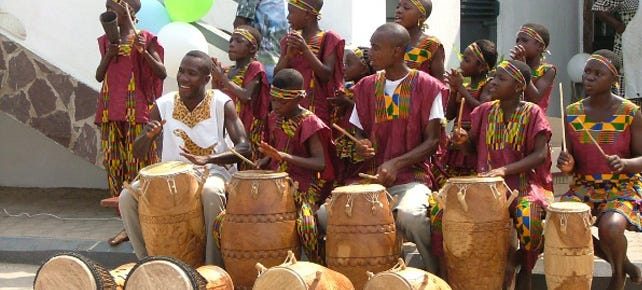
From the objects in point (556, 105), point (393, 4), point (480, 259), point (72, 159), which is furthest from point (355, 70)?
point (556, 105)

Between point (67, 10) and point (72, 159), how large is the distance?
1.77m

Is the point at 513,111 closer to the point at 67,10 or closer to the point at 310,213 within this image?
the point at 310,213

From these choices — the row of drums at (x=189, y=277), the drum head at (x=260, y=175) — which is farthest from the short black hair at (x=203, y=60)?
the row of drums at (x=189, y=277)

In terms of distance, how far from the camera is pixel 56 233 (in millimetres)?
8703

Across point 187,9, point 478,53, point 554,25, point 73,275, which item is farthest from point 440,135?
point 554,25

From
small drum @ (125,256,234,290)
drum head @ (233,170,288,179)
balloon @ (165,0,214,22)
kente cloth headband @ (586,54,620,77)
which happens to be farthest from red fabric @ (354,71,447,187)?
balloon @ (165,0,214,22)

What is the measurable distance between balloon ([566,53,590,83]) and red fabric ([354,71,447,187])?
17.5ft

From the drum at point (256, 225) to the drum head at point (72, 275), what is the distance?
2.67 ft

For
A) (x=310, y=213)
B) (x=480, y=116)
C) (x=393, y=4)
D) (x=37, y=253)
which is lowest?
(x=37, y=253)

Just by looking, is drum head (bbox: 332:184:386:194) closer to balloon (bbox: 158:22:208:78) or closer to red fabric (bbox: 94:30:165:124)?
red fabric (bbox: 94:30:165:124)

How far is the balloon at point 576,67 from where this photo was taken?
1163 cm

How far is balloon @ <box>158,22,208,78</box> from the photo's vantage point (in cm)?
849

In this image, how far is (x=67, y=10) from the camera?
952 centimetres

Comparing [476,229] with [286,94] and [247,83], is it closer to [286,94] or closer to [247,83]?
[286,94]
